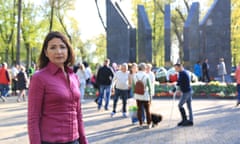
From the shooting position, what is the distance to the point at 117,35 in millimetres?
28047

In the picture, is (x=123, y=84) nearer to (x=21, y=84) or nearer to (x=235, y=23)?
(x=21, y=84)

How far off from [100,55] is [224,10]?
44530mm

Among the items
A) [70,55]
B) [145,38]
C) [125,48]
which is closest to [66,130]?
[70,55]

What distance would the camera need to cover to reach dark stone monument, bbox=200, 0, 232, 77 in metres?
27.5

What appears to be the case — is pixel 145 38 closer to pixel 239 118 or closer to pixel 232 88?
pixel 232 88

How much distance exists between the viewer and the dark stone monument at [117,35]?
28.0m

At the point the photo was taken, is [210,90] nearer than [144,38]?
Yes

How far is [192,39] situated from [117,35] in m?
6.03

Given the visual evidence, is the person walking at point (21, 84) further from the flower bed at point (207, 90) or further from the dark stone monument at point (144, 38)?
the dark stone monument at point (144, 38)

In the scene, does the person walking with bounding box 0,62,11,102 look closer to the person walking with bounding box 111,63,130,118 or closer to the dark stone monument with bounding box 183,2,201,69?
the person walking with bounding box 111,63,130,118

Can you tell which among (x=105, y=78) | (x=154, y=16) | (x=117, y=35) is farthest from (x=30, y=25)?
(x=105, y=78)

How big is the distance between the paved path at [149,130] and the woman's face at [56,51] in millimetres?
5684

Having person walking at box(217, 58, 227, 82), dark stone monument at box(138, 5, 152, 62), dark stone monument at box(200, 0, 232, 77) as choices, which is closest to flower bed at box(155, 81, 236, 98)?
person walking at box(217, 58, 227, 82)

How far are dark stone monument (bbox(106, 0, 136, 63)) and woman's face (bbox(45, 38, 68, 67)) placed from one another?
24685 mm
